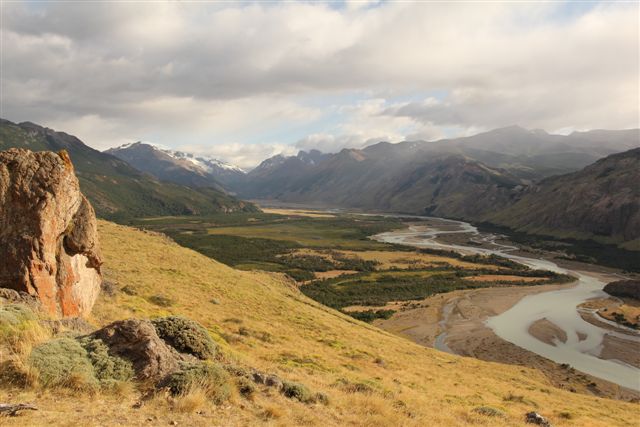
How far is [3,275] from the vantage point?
16500 mm

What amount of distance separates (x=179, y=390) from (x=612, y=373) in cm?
5980

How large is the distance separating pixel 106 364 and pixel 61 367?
120 cm

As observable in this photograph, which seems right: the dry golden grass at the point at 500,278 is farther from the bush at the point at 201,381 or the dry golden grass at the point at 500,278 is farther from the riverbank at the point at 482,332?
the bush at the point at 201,381

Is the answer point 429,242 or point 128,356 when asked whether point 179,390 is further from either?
point 429,242

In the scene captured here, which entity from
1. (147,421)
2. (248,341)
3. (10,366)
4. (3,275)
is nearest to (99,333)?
(10,366)

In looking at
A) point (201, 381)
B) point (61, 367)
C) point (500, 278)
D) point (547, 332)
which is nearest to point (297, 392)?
point (201, 381)

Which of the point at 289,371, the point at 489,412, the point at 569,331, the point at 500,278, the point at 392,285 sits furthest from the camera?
the point at 500,278

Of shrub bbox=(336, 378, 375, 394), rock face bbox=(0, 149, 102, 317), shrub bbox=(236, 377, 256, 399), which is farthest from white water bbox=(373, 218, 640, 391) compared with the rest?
rock face bbox=(0, 149, 102, 317)

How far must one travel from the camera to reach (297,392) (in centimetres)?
1465

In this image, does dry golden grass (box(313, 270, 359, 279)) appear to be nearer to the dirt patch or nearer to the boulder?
the dirt patch

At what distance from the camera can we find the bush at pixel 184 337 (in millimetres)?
15711

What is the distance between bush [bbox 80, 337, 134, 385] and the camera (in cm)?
1200

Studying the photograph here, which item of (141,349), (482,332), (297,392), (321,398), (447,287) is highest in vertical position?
(141,349)

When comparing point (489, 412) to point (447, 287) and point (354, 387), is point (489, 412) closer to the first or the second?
point (354, 387)
